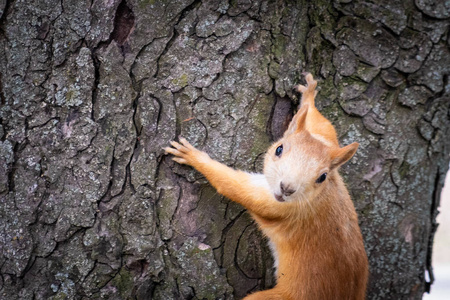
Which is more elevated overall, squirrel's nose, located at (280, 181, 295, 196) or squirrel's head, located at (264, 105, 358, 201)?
squirrel's head, located at (264, 105, 358, 201)

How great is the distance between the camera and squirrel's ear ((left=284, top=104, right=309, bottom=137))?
2.58 meters

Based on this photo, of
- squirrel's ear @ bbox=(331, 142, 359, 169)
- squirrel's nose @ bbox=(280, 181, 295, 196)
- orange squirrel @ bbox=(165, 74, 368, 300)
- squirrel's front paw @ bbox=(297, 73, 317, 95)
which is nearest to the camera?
squirrel's nose @ bbox=(280, 181, 295, 196)

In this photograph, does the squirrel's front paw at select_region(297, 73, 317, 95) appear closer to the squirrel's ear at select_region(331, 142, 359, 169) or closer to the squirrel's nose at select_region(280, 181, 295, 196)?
the squirrel's ear at select_region(331, 142, 359, 169)

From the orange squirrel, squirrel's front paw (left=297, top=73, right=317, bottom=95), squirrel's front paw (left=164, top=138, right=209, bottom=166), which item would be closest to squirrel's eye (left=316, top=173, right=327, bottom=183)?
the orange squirrel

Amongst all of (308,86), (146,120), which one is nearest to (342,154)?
(308,86)

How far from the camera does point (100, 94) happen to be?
2.55 metres

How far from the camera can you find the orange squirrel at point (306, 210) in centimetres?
258

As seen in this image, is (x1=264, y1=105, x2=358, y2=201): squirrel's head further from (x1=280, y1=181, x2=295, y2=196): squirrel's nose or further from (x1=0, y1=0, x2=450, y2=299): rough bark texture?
(x1=0, y1=0, x2=450, y2=299): rough bark texture

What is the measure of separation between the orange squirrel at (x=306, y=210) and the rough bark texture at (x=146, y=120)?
0.12 meters

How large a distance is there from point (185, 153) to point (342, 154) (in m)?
0.98

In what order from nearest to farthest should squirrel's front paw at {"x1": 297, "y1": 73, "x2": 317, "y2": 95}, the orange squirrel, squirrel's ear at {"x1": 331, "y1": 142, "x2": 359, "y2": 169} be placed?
1. squirrel's ear at {"x1": 331, "y1": 142, "x2": 359, "y2": 169}
2. the orange squirrel
3. squirrel's front paw at {"x1": 297, "y1": 73, "x2": 317, "y2": 95}

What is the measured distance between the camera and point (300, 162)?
249 cm

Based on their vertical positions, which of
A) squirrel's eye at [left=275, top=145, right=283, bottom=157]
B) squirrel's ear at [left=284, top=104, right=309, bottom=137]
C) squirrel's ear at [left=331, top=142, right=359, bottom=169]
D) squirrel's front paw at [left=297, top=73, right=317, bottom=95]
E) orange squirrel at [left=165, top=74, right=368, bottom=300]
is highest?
squirrel's front paw at [left=297, top=73, right=317, bottom=95]

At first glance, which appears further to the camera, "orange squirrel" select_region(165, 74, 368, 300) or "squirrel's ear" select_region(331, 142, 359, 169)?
"orange squirrel" select_region(165, 74, 368, 300)
